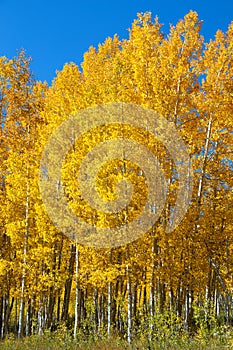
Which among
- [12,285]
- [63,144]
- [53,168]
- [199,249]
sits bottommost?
[12,285]

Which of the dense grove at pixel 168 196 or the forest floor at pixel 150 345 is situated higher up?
the dense grove at pixel 168 196

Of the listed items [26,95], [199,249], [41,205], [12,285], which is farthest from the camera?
[26,95]

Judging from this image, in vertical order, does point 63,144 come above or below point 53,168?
above

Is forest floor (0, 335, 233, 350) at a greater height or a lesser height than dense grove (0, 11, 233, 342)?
lesser

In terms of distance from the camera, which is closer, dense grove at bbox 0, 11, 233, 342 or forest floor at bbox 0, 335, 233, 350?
forest floor at bbox 0, 335, 233, 350

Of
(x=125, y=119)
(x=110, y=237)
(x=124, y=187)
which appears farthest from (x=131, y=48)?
(x=110, y=237)

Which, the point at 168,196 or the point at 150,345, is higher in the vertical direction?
the point at 168,196

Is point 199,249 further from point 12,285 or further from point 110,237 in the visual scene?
point 12,285

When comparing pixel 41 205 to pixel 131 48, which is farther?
pixel 131 48

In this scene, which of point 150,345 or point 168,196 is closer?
point 150,345

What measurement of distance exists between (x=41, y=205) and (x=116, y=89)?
388 cm

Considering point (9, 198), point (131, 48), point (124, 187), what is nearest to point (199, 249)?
point (124, 187)

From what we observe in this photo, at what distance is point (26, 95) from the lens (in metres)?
16.3

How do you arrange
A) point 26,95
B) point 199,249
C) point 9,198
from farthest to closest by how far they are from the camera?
1. point 26,95
2. point 9,198
3. point 199,249
